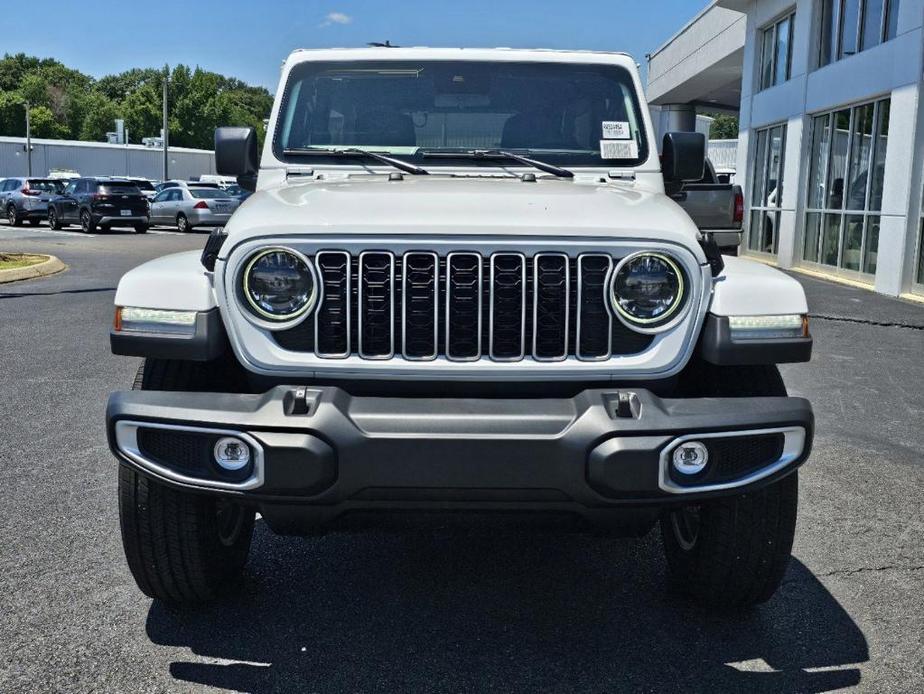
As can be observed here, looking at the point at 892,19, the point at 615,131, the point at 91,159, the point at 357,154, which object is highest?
the point at 892,19

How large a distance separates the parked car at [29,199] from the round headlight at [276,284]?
31430 mm

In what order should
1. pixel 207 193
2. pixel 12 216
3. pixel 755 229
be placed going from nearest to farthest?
pixel 755 229 → pixel 207 193 → pixel 12 216

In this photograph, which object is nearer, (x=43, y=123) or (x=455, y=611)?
(x=455, y=611)

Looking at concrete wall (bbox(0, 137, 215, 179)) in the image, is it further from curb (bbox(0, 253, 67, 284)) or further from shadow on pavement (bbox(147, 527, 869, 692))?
shadow on pavement (bbox(147, 527, 869, 692))

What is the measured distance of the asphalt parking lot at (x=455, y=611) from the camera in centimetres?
309

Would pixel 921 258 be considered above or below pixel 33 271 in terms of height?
above

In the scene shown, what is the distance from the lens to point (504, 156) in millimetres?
4258

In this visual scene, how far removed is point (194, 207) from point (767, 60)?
16.7m

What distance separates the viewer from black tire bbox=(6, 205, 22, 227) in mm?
32938

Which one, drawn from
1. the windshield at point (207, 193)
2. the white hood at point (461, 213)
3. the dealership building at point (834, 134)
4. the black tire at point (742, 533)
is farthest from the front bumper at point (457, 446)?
the windshield at point (207, 193)

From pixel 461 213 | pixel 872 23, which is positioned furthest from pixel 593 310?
pixel 872 23

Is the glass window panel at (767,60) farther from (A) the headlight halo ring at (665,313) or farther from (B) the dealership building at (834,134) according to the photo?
(A) the headlight halo ring at (665,313)

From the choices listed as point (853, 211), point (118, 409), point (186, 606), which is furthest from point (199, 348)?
point (853, 211)

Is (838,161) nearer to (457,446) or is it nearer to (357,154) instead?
(357,154)
